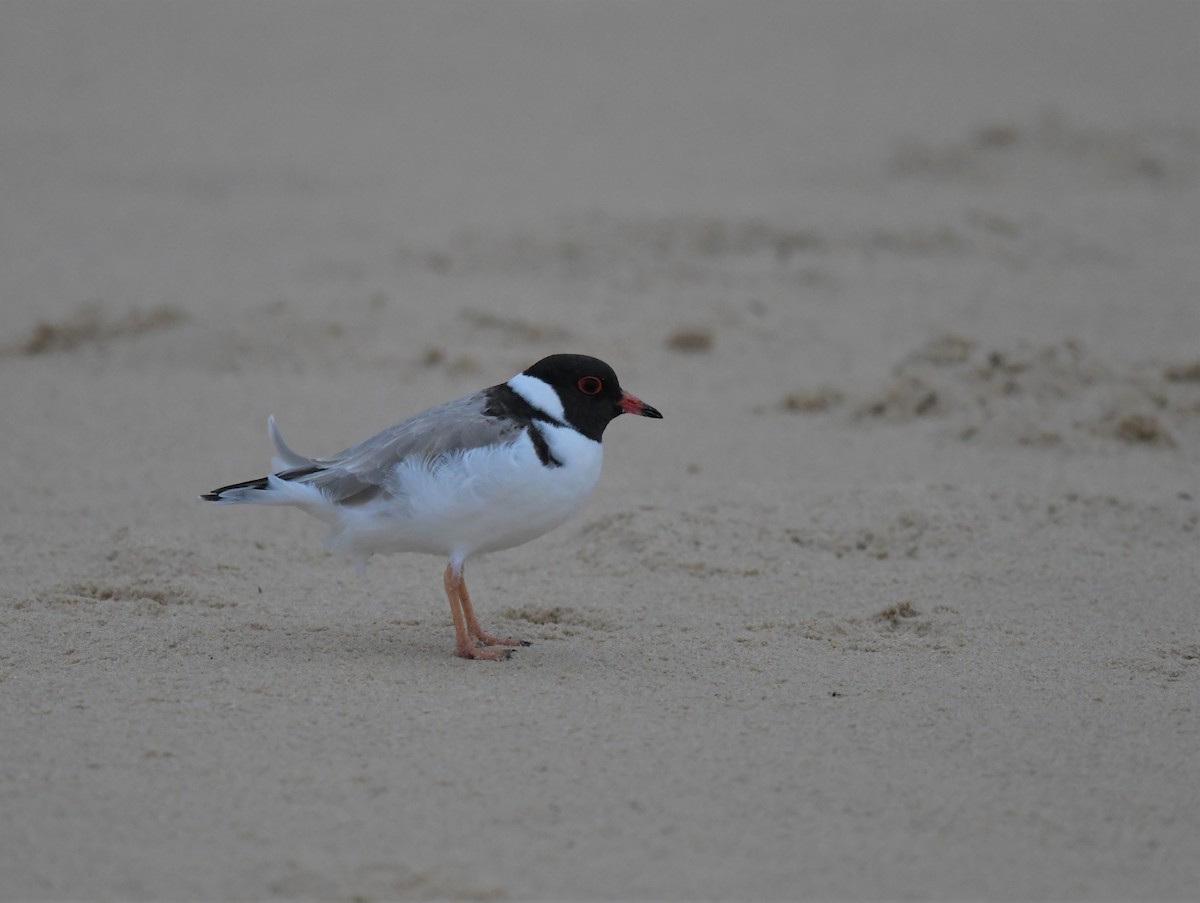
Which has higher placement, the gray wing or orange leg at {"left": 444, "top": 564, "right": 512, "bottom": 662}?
the gray wing

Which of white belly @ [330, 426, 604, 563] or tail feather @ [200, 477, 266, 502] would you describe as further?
tail feather @ [200, 477, 266, 502]

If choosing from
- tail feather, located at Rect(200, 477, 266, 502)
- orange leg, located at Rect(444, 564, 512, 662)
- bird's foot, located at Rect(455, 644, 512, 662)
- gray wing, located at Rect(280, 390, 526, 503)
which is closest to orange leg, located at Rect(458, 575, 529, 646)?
orange leg, located at Rect(444, 564, 512, 662)

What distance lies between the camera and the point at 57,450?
7129 mm

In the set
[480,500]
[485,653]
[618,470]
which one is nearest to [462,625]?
[485,653]

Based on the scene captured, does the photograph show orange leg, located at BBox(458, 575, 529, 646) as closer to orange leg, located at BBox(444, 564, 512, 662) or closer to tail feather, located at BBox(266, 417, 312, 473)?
orange leg, located at BBox(444, 564, 512, 662)

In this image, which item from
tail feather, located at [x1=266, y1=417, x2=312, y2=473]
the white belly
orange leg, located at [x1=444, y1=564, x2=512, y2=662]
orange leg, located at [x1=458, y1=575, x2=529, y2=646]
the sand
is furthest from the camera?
tail feather, located at [x1=266, y1=417, x2=312, y2=473]

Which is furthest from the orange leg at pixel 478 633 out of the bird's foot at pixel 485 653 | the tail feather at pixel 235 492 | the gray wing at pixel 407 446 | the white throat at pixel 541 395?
the tail feather at pixel 235 492

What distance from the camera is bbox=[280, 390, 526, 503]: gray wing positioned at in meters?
4.83

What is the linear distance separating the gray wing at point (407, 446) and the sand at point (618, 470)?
57cm

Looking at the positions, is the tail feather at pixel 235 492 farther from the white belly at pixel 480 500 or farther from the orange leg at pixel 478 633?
the orange leg at pixel 478 633

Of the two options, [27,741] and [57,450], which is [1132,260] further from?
[27,741]

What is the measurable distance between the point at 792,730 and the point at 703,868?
856mm

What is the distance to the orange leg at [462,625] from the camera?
4.84m

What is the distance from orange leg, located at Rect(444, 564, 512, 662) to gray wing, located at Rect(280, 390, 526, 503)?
1.36 ft
